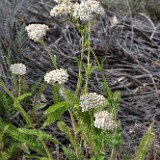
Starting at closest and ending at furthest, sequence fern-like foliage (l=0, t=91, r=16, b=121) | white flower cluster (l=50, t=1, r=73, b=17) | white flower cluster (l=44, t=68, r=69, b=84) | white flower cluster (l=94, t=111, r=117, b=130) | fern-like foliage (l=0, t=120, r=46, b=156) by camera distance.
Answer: white flower cluster (l=94, t=111, r=117, b=130) < white flower cluster (l=44, t=68, r=69, b=84) < white flower cluster (l=50, t=1, r=73, b=17) < fern-like foliage (l=0, t=120, r=46, b=156) < fern-like foliage (l=0, t=91, r=16, b=121)

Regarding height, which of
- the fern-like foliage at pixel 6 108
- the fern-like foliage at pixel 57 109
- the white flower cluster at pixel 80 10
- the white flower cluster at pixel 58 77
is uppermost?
the white flower cluster at pixel 80 10

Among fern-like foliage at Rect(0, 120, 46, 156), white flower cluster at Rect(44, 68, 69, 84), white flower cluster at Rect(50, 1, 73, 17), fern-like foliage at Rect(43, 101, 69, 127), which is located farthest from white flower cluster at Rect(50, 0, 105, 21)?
fern-like foliage at Rect(0, 120, 46, 156)

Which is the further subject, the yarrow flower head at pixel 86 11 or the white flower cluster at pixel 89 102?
the yarrow flower head at pixel 86 11

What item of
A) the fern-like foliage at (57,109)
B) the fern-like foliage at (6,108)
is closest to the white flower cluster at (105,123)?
the fern-like foliage at (57,109)

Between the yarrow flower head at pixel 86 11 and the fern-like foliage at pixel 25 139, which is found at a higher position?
the yarrow flower head at pixel 86 11

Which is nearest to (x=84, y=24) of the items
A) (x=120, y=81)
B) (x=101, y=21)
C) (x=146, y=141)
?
(x=146, y=141)

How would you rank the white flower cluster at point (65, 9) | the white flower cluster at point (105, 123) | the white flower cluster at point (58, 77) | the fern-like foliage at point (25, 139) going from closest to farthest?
the white flower cluster at point (105, 123)
the white flower cluster at point (58, 77)
the white flower cluster at point (65, 9)
the fern-like foliage at point (25, 139)

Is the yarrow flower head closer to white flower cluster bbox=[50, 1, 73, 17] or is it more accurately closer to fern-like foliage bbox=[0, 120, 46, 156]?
white flower cluster bbox=[50, 1, 73, 17]

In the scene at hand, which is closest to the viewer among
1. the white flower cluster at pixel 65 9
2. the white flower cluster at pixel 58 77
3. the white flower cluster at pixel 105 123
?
the white flower cluster at pixel 105 123

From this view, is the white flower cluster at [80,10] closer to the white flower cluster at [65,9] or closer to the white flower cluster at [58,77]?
the white flower cluster at [65,9]

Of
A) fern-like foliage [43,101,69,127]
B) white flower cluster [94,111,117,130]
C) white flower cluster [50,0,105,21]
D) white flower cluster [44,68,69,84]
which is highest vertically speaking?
white flower cluster [50,0,105,21]
